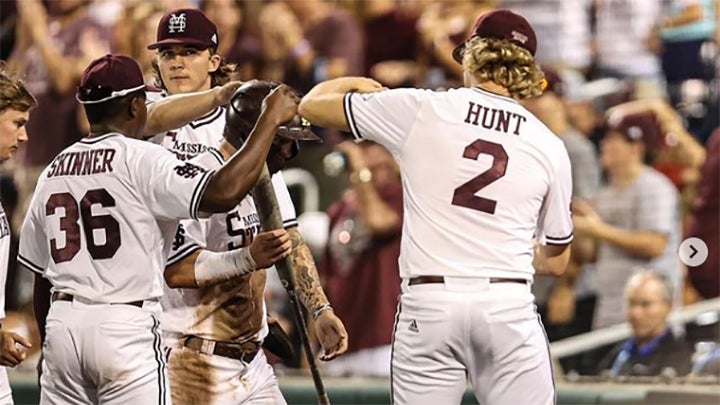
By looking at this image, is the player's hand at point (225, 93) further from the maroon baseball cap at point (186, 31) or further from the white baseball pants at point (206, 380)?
the white baseball pants at point (206, 380)

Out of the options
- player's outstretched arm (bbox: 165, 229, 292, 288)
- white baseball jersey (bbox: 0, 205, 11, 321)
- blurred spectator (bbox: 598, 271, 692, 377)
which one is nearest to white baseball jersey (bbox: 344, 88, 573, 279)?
player's outstretched arm (bbox: 165, 229, 292, 288)

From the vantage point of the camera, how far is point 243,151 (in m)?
3.99

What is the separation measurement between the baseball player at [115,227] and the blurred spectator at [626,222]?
4.11 metres

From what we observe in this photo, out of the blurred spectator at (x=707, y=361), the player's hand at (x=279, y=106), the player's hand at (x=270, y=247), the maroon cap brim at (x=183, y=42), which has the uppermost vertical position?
the maroon cap brim at (x=183, y=42)

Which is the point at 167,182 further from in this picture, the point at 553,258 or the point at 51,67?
the point at 51,67

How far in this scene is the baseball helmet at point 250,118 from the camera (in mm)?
4398

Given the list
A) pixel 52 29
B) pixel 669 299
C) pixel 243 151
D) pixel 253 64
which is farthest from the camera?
pixel 52 29

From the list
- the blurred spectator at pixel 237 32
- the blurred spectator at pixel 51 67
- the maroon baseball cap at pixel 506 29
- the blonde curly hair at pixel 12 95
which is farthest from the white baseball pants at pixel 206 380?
the blurred spectator at pixel 51 67

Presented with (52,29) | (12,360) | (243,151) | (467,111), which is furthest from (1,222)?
(52,29)

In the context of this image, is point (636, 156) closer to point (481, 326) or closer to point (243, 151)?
point (481, 326)

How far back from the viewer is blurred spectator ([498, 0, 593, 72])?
840 cm

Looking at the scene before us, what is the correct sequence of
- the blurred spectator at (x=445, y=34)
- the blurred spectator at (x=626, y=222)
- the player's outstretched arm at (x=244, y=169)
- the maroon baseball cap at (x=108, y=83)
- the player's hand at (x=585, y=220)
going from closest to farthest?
the player's outstretched arm at (x=244, y=169), the maroon baseball cap at (x=108, y=83), the blurred spectator at (x=626, y=222), the player's hand at (x=585, y=220), the blurred spectator at (x=445, y=34)

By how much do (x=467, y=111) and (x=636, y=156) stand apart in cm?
380

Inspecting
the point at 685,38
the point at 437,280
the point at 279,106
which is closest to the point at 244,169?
the point at 279,106
